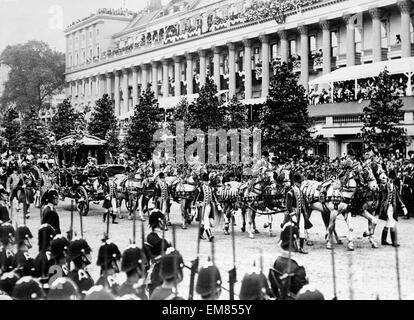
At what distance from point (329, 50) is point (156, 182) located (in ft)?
97.9

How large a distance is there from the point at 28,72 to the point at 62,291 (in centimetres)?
3369

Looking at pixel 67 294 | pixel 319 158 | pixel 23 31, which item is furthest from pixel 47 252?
pixel 319 158

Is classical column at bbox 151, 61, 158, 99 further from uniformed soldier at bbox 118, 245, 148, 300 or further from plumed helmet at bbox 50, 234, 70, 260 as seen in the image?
uniformed soldier at bbox 118, 245, 148, 300

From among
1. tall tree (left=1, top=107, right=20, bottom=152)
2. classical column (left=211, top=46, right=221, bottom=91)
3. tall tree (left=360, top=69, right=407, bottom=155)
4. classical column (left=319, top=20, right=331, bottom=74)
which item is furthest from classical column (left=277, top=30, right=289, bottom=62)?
tall tree (left=360, top=69, right=407, bottom=155)

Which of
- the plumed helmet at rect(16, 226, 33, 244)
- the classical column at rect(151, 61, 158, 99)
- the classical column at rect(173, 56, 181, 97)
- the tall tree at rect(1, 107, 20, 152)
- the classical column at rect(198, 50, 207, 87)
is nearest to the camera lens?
the plumed helmet at rect(16, 226, 33, 244)

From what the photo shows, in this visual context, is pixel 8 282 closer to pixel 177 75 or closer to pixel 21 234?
pixel 21 234

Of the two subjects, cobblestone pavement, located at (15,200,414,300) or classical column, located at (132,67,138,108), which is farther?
classical column, located at (132,67,138,108)

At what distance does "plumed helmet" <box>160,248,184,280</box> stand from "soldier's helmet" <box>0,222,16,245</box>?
112 inches

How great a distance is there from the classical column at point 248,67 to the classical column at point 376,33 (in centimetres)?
1319

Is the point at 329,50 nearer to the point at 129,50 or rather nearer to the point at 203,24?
the point at 203,24

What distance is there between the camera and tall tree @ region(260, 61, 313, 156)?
27922mm

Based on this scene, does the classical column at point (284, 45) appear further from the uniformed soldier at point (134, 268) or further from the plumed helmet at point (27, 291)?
the plumed helmet at point (27, 291)

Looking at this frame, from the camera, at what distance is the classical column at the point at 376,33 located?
40562mm

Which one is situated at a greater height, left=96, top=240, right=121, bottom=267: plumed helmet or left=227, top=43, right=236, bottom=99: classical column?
left=227, top=43, right=236, bottom=99: classical column
